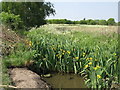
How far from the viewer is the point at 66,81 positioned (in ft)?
11.8

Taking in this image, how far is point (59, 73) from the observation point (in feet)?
13.3

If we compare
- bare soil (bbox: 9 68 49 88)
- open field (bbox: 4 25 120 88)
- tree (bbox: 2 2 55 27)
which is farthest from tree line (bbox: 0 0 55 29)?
bare soil (bbox: 9 68 49 88)

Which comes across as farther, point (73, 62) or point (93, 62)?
point (73, 62)

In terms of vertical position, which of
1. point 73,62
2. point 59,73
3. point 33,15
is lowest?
point 59,73

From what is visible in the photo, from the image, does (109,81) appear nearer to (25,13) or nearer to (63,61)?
(63,61)

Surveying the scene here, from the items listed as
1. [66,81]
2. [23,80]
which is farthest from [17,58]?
[66,81]

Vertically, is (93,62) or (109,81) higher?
(93,62)

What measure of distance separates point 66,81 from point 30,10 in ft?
46.3

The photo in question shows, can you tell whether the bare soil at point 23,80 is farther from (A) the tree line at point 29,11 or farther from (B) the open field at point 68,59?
(A) the tree line at point 29,11

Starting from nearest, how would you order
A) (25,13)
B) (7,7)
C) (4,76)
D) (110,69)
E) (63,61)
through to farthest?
(4,76) < (110,69) < (63,61) < (7,7) < (25,13)

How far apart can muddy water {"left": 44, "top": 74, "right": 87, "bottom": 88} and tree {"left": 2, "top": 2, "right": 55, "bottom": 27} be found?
11.1 meters

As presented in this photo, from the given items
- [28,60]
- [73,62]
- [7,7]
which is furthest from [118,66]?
[7,7]

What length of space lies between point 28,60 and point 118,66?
182 centimetres

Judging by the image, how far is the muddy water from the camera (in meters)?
3.35
